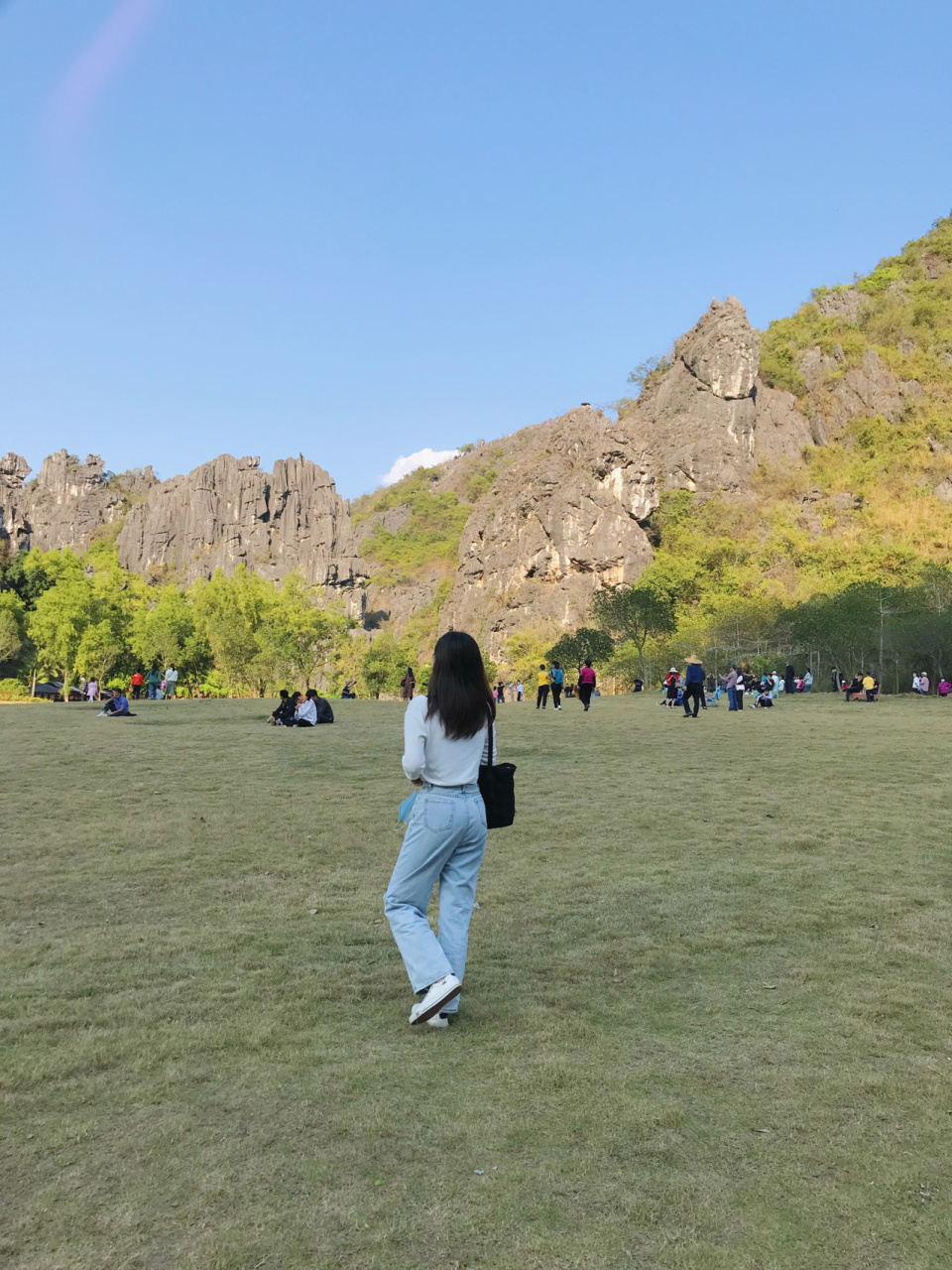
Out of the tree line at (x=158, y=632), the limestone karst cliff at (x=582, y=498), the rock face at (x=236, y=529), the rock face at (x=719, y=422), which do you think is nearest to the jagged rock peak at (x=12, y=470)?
the limestone karst cliff at (x=582, y=498)

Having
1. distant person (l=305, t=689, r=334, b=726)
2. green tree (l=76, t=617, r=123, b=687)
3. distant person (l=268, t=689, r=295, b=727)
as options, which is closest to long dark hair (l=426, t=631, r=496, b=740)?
distant person (l=268, t=689, r=295, b=727)

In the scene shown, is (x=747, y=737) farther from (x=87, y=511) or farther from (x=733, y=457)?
(x=87, y=511)

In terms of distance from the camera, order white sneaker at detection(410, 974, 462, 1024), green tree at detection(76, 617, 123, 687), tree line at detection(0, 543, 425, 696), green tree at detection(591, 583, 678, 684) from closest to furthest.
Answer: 1. white sneaker at detection(410, 974, 462, 1024)
2. green tree at detection(76, 617, 123, 687)
3. tree line at detection(0, 543, 425, 696)
4. green tree at detection(591, 583, 678, 684)

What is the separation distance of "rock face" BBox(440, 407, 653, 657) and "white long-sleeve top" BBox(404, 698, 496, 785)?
324 feet

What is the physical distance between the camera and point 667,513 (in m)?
106

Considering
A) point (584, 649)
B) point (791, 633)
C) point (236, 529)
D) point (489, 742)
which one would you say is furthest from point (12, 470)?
point (489, 742)

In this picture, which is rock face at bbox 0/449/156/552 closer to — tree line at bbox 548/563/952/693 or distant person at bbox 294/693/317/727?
tree line at bbox 548/563/952/693

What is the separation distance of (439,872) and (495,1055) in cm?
98

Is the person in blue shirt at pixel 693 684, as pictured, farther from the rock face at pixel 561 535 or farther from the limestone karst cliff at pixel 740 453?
the rock face at pixel 561 535

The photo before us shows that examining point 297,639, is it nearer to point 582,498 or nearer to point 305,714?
point 305,714

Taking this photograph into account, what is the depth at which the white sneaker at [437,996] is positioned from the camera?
180 inches

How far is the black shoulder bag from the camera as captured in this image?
511 centimetres

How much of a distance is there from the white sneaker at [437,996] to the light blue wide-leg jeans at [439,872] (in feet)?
0.45

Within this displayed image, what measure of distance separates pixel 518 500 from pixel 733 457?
26280 mm
